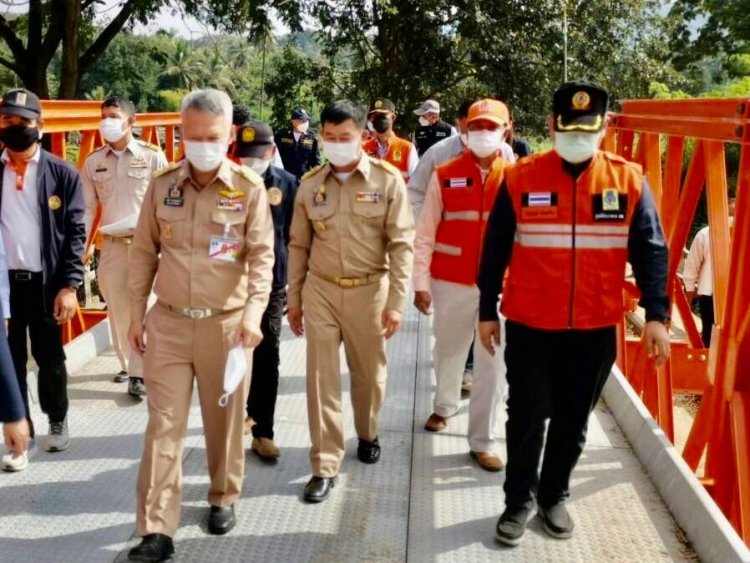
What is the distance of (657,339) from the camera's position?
119 inches

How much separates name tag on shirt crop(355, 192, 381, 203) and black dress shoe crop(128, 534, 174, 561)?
1593 millimetres

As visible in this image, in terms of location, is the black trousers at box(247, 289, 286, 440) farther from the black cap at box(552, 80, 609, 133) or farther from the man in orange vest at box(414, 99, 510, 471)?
the black cap at box(552, 80, 609, 133)

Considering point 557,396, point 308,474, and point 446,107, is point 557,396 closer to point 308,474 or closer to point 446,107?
point 308,474

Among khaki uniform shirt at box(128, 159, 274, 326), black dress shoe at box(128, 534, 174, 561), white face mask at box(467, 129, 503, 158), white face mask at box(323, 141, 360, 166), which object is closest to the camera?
black dress shoe at box(128, 534, 174, 561)

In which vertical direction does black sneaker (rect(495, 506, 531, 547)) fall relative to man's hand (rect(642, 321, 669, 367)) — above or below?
below

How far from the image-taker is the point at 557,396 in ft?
10.7

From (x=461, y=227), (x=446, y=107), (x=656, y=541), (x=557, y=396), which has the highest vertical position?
(x=446, y=107)

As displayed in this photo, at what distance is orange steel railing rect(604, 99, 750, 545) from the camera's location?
10.4 feet

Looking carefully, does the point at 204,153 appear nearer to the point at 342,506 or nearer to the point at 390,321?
the point at 390,321

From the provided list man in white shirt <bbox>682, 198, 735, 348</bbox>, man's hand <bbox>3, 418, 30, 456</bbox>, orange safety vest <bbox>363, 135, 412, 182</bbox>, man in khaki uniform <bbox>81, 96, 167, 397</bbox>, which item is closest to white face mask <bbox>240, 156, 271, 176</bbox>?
man in khaki uniform <bbox>81, 96, 167, 397</bbox>

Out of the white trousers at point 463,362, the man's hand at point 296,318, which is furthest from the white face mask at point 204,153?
the white trousers at point 463,362

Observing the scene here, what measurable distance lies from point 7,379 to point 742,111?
267 centimetres

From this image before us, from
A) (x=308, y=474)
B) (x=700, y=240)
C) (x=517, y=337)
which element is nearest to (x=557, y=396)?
(x=517, y=337)

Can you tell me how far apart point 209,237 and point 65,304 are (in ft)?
3.72
